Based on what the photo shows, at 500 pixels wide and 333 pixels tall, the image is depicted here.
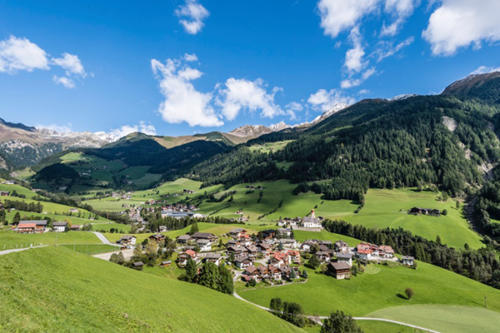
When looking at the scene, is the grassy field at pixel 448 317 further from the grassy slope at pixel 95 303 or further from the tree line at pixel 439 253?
the tree line at pixel 439 253

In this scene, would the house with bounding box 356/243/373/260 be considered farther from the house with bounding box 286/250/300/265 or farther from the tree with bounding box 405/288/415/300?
the tree with bounding box 405/288/415/300

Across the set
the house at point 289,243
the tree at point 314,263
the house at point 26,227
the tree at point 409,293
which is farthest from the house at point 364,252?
the house at point 26,227

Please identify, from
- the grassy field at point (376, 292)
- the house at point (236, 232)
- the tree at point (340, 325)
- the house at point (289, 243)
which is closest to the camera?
the tree at point (340, 325)

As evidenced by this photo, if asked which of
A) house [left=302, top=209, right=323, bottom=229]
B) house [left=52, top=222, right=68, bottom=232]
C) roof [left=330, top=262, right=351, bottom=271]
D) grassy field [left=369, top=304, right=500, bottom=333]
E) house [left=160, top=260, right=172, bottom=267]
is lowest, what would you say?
grassy field [left=369, top=304, right=500, bottom=333]

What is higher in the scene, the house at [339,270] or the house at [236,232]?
the house at [236,232]

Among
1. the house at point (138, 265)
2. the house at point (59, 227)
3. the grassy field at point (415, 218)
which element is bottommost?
the house at point (138, 265)

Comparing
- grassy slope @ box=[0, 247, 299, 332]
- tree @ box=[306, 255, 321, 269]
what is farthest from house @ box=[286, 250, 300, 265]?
grassy slope @ box=[0, 247, 299, 332]
